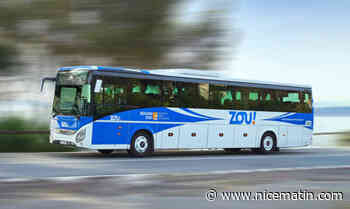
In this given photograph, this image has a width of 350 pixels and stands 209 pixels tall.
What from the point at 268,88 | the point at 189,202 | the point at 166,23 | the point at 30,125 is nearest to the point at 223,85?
the point at 268,88

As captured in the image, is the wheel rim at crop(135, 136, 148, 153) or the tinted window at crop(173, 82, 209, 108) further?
the tinted window at crop(173, 82, 209, 108)

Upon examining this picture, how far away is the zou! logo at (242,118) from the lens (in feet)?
66.6

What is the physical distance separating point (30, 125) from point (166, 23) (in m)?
6.87

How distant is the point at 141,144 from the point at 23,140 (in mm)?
5339

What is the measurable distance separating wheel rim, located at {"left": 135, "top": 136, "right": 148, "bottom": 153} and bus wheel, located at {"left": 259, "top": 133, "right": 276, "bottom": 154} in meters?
5.82

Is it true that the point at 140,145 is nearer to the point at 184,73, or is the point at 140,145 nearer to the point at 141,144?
the point at 141,144

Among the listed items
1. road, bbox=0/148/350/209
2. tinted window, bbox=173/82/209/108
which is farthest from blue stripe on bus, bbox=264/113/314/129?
road, bbox=0/148/350/209

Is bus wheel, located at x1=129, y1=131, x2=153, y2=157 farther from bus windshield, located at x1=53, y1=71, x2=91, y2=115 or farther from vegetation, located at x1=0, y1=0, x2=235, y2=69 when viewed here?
vegetation, located at x1=0, y1=0, x2=235, y2=69

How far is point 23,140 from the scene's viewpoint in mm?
20281

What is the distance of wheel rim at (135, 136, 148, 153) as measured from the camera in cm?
1748

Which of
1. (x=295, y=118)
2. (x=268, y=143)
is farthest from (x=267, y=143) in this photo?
(x=295, y=118)

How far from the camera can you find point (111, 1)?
70.2 feet

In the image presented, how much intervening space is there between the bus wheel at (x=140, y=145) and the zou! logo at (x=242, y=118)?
3.96m

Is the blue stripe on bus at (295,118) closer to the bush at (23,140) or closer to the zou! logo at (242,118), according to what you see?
the zou! logo at (242,118)
